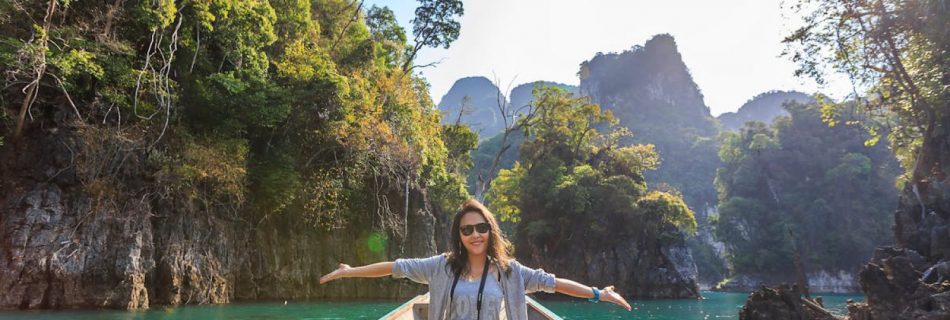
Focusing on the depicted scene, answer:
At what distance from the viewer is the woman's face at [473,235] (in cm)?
197

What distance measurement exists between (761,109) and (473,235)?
11687cm

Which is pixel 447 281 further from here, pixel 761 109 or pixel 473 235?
pixel 761 109

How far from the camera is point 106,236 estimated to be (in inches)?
417

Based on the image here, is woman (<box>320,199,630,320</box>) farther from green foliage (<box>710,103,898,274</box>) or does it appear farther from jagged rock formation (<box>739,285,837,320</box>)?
green foliage (<box>710,103,898,274</box>)

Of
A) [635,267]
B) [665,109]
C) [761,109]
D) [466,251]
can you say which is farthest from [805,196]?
[761,109]

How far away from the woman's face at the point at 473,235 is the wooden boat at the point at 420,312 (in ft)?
7.50

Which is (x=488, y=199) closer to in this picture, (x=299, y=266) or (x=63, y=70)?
(x=299, y=266)

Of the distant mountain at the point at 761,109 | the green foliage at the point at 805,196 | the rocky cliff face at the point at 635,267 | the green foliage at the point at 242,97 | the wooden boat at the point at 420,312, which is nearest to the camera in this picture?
the wooden boat at the point at 420,312

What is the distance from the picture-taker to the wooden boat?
4.38 m

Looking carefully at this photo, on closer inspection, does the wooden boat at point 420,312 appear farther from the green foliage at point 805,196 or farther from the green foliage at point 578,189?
the green foliage at point 805,196

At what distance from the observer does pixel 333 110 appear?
1385 centimetres

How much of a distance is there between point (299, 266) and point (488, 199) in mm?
18092

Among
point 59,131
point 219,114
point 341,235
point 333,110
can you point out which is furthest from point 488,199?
point 59,131

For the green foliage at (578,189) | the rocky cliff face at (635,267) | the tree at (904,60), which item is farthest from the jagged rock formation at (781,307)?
the rocky cliff face at (635,267)
